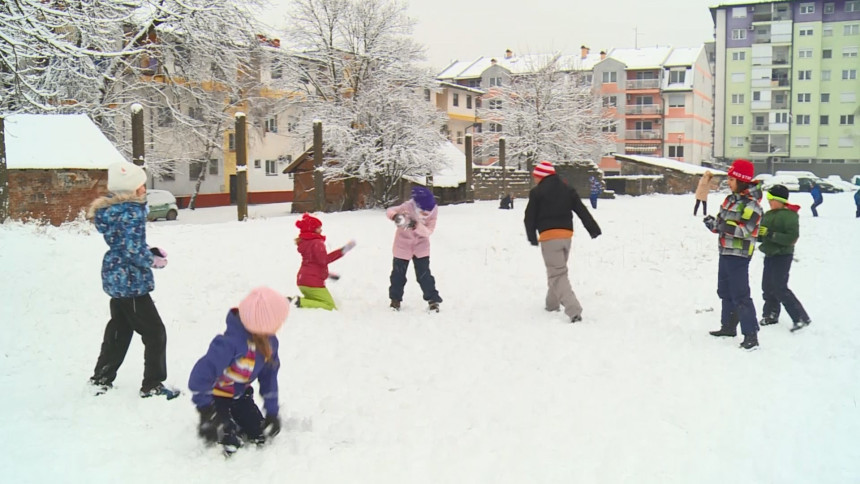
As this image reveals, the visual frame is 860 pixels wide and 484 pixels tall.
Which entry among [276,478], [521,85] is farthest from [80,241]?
[521,85]

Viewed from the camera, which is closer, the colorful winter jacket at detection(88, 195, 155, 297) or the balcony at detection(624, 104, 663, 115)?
the colorful winter jacket at detection(88, 195, 155, 297)

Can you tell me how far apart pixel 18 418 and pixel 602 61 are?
7277 cm

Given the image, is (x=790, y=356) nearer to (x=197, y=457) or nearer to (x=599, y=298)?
(x=599, y=298)

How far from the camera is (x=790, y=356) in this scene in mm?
6664

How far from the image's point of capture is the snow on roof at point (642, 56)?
70.8 m

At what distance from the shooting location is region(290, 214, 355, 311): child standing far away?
8.52m

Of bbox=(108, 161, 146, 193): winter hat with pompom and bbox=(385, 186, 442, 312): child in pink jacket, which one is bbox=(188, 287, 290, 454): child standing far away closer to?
bbox=(108, 161, 146, 193): winter hat with pompom

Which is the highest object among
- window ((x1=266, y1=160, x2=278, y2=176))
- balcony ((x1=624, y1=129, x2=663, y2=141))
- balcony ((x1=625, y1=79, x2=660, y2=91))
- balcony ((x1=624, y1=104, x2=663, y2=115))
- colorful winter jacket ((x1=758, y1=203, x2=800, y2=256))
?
balcony ((x1=625, y1=79, x2=660, y2=91))

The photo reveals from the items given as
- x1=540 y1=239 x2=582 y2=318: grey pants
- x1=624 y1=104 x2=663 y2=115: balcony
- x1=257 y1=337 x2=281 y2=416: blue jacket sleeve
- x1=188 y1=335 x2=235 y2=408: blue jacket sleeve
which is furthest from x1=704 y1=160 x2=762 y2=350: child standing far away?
x1=624 y1=104 x2=663 y2=115: balcony

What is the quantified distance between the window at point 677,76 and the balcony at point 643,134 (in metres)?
5.32

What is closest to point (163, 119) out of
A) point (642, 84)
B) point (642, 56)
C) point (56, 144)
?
point (56, 144)

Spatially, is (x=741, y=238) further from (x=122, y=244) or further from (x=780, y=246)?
(x=122, y=244)

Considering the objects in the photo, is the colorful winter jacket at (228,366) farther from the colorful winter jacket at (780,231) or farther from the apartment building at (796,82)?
the apartment building at (796,82)

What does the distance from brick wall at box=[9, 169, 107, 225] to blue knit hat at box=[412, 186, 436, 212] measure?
27.8ft
